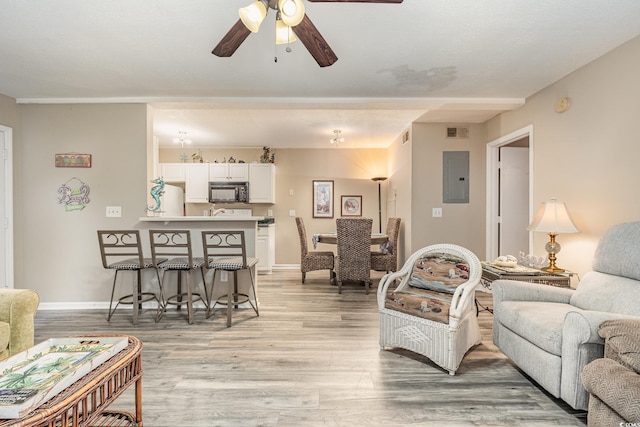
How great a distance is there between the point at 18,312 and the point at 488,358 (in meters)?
3.25

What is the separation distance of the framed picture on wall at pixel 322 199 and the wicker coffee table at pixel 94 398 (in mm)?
5187

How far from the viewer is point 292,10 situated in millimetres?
1505

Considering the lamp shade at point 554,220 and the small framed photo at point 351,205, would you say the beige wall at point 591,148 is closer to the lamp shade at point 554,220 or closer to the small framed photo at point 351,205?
the lamp shade at point 554,220

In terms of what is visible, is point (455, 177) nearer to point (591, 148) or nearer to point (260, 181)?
point (591, 148)

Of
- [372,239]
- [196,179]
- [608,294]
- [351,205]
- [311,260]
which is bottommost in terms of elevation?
[311,260]

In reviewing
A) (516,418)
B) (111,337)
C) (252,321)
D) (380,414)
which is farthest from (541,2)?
(252,321)

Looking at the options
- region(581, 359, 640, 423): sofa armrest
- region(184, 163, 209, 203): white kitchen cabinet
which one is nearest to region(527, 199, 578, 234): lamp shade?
region(581, 359, 640, 423): sofa armrest

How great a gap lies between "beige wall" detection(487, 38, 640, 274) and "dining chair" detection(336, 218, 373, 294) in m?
2.00

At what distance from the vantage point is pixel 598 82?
268 centimetres

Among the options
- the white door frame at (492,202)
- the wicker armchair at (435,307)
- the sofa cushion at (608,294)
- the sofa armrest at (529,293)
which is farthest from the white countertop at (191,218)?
the white door frame at (492,202)

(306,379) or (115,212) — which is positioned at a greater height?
(115,212)

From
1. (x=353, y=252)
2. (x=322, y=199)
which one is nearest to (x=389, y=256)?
(x=353, y=252)

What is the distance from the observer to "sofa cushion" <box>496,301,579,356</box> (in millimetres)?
1868

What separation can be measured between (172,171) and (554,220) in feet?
19.7
